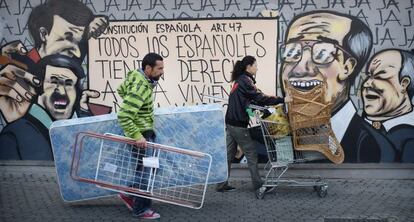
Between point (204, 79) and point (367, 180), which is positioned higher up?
point (204, 79)

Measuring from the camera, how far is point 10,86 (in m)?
10.2

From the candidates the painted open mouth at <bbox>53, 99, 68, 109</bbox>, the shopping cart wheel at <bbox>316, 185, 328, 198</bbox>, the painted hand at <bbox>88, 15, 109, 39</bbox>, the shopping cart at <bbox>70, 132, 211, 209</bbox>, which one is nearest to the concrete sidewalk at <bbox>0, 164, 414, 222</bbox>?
the shopping cart wheel at <bbox>316, 185, 328, 198</bbox>

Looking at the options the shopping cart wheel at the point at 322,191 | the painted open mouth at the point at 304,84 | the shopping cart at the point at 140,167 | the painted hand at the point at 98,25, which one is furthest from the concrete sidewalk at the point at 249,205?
the painted hand at the point at 98,25

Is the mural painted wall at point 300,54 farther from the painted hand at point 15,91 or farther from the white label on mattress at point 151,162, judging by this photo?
the white label on mattress at point 151,162

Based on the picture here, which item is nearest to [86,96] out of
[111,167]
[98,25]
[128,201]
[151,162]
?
[98,25]

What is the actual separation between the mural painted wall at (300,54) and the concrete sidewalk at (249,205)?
0.88m

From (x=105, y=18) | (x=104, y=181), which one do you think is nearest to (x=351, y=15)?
(x=105, y=18)

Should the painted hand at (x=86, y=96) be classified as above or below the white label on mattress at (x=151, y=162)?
above

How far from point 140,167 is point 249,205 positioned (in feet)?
5.15

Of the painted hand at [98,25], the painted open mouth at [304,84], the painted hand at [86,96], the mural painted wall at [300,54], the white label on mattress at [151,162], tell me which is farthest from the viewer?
the painted hand at [86,96]

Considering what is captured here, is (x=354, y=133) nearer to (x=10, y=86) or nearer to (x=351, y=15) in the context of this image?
(x=351, y=15)

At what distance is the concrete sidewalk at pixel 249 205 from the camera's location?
760 cm

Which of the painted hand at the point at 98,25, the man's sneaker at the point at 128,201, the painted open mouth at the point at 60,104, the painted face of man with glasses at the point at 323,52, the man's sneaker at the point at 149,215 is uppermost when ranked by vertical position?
the painted hand at the point at 98,25

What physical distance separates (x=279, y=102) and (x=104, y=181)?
7.86ft
